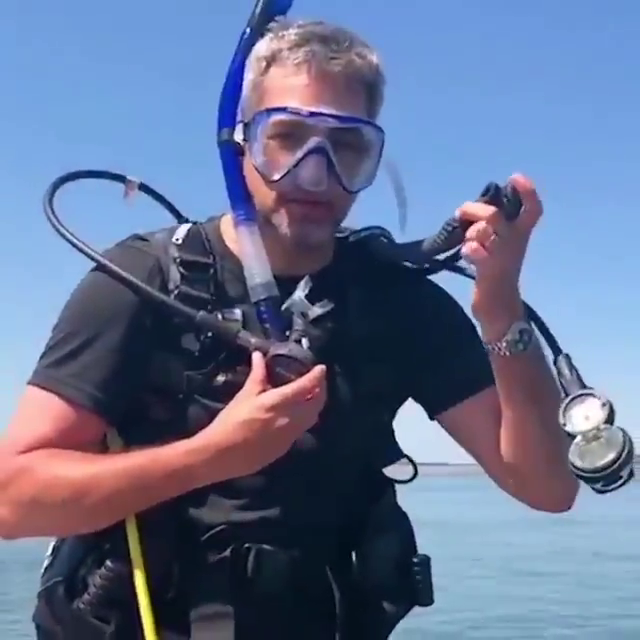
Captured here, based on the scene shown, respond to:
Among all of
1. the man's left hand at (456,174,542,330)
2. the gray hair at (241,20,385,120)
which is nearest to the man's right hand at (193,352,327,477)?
the man's left hand at (456,174,542,330)

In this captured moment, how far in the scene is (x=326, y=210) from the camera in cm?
257

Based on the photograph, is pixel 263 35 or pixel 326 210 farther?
pixel 263 35

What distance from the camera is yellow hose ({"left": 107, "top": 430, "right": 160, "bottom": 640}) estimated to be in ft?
7.53

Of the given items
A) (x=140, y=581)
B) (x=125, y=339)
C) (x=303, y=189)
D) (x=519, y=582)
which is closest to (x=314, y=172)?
(x=303, y=189)

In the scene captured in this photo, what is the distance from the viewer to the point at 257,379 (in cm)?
212

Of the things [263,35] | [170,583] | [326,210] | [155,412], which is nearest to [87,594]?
[170,583]

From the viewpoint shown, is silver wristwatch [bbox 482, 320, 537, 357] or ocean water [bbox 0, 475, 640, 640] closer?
silver wristwatch [bbox 482, 320, 537, 357]

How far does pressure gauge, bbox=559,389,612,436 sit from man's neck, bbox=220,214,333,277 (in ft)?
2.25

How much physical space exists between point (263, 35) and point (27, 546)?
14072 mm

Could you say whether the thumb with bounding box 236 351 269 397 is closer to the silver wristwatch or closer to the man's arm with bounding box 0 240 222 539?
the man's arm with bounding box 0 240 222 539

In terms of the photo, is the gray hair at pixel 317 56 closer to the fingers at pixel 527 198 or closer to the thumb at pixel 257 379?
the fingers at pixel 527 198

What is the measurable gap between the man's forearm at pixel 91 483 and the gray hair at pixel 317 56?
3.17 feet

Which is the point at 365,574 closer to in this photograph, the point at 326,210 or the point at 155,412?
the point at 155,412

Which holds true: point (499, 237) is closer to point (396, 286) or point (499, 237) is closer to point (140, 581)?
point (396, 286)
